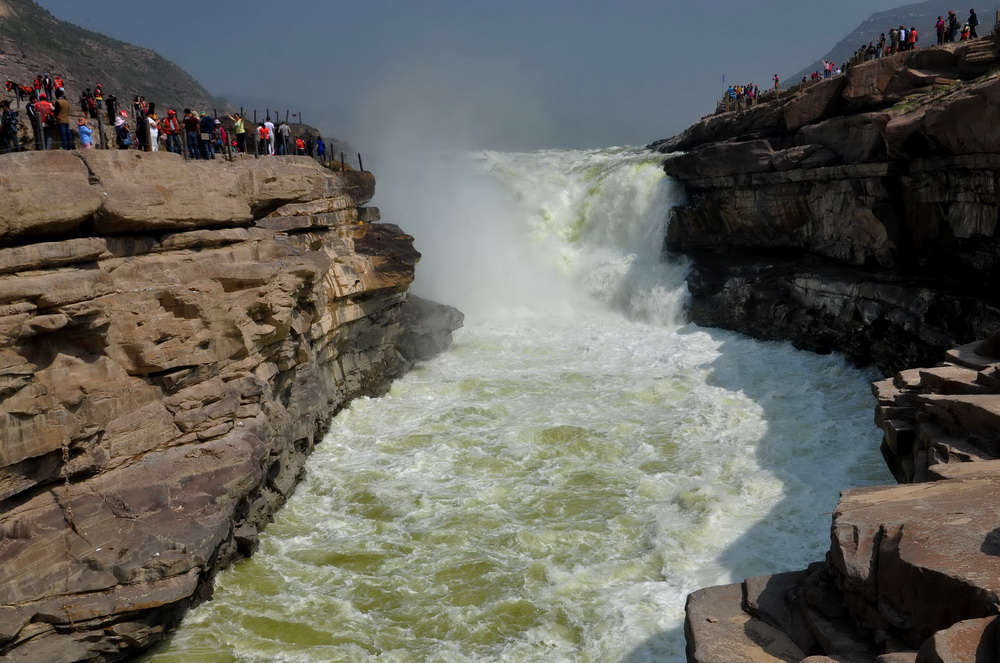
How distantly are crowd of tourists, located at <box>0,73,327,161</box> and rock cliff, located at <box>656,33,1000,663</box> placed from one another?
12.0m

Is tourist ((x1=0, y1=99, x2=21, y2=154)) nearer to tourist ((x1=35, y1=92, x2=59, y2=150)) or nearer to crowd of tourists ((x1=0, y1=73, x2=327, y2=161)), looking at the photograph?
crowd of tourists ((x1=0, y1=73, x2=327, y2=161))

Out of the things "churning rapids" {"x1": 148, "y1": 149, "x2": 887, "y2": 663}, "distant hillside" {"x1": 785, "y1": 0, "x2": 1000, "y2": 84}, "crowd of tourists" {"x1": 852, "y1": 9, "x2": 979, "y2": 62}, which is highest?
"distant hillside" {"x1": 785, "y1": 0, "x2": 1000, "y2": 84}

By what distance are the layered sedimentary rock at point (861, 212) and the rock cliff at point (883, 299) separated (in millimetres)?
49

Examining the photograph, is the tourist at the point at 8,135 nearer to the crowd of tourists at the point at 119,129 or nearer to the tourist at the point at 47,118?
the crowd of tourists at the point at 119,129

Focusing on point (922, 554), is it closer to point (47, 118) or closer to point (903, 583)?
point (903, 583)

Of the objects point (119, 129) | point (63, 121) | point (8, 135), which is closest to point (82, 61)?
point (119, 129)

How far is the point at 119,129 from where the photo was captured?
49.8 ft

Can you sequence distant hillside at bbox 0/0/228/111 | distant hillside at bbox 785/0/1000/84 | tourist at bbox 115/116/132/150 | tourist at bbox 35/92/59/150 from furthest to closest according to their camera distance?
1. distant hillside at bbox 785/0/1000/84
2. distant hillside at bbox 0/0/228/111
3. tourist at bbox 115/116/132/150
4. tourist at bbox 35/92/59/150

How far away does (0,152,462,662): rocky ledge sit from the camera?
991cm

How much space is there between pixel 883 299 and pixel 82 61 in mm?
46849

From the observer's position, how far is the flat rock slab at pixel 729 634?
7.26 metres

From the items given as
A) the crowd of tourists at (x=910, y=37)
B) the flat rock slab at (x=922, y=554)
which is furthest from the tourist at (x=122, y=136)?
the crowd of tourists at (x=910, y=37)

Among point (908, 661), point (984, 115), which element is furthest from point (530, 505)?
point (984, 115)

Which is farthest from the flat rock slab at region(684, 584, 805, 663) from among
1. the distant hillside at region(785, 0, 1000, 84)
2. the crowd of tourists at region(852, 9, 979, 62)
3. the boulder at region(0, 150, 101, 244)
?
the distant hillside at region(785, 0, 1000, 84)
